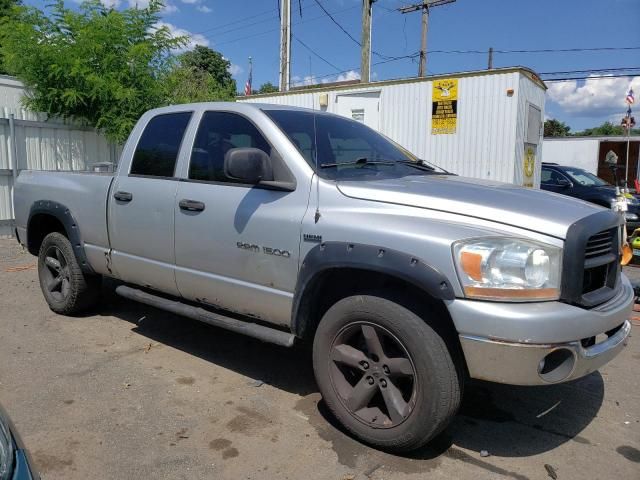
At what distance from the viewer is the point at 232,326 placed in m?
3.71

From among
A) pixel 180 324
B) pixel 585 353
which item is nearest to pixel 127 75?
pixel 180 324

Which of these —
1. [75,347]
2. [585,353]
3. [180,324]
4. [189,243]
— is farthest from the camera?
[180,324]

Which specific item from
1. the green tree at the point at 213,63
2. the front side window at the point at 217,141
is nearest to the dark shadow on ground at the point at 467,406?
the front side window at the point at 217,141

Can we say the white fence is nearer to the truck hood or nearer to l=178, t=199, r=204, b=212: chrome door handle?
l=178, t=199, r=204, b=212: chrome door handle

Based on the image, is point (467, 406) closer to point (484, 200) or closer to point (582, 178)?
point (484, 200)

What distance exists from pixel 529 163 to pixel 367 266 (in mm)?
8182

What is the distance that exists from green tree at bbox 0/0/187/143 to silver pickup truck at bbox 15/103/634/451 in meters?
6.65

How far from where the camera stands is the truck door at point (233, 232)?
3.41 meters

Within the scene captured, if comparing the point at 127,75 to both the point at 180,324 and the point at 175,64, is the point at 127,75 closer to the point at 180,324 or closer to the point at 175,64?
the point at 175,64

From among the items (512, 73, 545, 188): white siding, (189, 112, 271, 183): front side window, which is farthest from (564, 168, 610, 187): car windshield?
(189, 112, 271, 183): front side window

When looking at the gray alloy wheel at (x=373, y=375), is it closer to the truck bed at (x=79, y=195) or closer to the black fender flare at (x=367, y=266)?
the black fender flare at (x=367, y=266)

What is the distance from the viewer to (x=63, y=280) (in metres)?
5.45

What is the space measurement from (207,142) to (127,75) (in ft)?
24.6

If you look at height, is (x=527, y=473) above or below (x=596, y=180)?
below
